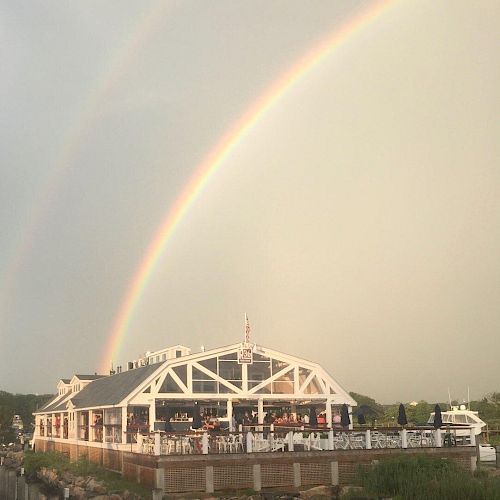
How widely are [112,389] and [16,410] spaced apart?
74.0 m

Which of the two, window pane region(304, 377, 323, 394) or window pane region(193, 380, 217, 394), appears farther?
window pane region(304, 377, 323, 394)

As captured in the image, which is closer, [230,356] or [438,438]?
[438,438]

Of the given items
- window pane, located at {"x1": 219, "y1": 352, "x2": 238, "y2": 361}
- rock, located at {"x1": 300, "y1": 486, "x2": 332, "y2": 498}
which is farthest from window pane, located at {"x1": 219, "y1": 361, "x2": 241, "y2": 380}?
rock, located at {"x1": 300, "y1": 486, "x2": 332, "y2": 498}

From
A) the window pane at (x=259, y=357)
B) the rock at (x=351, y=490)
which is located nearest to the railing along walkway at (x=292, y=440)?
the rock at (x=351, y=490)

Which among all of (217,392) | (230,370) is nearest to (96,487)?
(217,392)

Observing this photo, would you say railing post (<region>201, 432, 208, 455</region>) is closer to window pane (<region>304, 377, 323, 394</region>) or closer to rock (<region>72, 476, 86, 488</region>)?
rock (<region>72, 476, 86, 488</region>)

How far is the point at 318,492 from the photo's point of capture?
27.4 metres

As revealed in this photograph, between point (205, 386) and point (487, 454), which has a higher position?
point (205, 386)

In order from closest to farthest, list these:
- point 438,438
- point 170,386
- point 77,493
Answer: point 438,438, point 77,493, point 170,386

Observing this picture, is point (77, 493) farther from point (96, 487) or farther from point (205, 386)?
point (205, 386)

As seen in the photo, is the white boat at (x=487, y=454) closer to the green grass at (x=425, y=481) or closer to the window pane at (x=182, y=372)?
the green grass at (x=425, y=481)

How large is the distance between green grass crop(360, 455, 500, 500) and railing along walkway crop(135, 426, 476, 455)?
178cm

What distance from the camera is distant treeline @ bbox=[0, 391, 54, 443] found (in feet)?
285

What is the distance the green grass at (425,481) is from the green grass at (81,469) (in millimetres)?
8072
